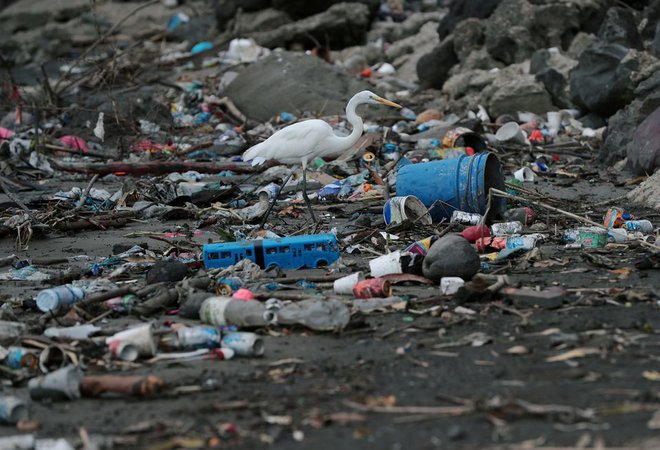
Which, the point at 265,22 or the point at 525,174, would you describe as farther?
the point at 265,22

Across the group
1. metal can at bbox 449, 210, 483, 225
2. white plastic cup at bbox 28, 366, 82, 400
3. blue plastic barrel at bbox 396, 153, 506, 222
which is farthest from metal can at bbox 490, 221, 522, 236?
white plastic cup at bbox 28, 366, 82, 400

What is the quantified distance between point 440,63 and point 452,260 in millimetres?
9996

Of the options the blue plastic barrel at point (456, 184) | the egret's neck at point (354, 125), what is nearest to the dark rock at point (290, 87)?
the egret's neck at point (354, 125)

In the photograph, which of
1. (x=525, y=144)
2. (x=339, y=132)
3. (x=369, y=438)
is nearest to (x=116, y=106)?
(x=339, y=132)

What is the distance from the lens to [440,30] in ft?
53.4

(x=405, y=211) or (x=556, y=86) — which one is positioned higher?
(x=556, y=86)

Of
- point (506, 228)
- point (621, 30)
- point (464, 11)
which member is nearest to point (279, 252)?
point (506, 228)

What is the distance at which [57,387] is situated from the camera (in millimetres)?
4129

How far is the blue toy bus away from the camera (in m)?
6.40

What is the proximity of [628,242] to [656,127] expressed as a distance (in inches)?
121

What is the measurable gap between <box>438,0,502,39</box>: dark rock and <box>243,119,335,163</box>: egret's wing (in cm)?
769

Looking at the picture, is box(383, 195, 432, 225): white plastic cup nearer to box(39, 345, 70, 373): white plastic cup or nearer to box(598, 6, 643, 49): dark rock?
box(39, 345, 70, 373): white plastic cup

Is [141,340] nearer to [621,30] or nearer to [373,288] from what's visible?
[373,288]

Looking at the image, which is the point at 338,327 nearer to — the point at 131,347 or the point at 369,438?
the point at 131,347
